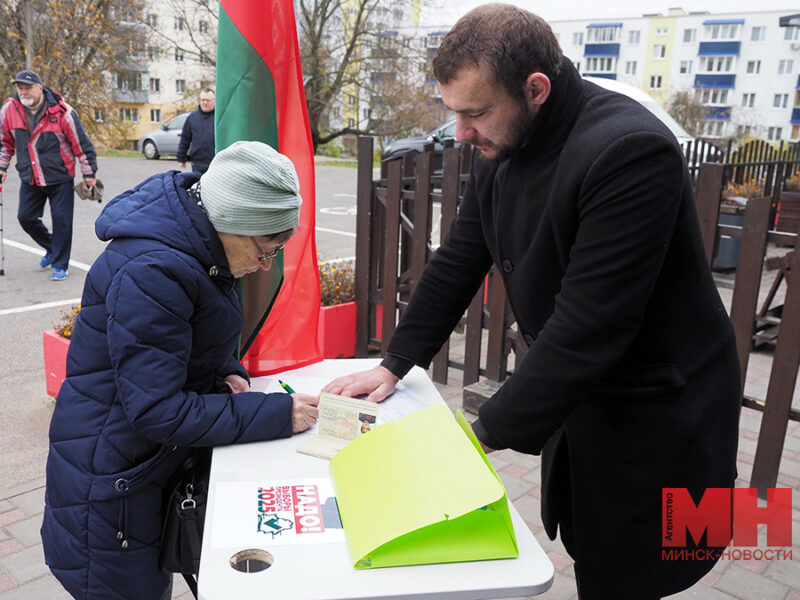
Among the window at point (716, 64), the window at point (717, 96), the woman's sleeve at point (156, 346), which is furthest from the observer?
the window at point (716, 64)

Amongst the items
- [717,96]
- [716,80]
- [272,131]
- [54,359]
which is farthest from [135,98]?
[717,96]

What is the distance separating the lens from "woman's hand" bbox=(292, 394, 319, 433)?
6.11 feet

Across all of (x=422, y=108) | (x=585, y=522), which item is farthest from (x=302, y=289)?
(x=422, y=108)

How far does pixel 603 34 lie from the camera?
76438 millimetres

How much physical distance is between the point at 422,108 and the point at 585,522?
1203 inches

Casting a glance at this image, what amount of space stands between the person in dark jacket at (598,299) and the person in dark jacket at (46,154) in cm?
668

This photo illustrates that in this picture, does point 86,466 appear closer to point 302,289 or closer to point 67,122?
point 302,289

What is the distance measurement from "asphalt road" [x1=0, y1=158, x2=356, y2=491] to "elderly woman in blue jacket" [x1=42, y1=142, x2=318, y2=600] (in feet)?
6.74

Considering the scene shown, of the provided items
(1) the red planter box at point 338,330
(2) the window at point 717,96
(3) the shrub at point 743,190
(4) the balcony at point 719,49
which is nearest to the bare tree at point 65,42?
(3) the shrub at point 743,190

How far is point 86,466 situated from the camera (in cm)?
175

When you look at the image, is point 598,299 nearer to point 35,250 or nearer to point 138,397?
point 138,397

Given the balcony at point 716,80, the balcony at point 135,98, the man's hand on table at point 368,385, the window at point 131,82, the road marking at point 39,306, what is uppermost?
the balcony at point 716,80

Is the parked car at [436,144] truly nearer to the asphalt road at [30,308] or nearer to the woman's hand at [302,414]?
the asphalt road at [30,308]

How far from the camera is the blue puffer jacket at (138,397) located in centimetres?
163
